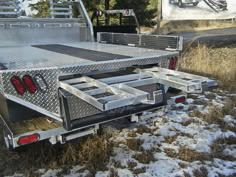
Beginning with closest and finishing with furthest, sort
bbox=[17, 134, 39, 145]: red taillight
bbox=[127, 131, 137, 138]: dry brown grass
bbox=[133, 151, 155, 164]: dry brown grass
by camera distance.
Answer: bbox=[17, 134, 39, 145]: red taillight < bbox=[133, 151, 155, 164]: dry brown grass < bbox=[127, 131, 137, 138]: dry brown grass

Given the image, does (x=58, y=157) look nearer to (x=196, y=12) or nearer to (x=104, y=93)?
(x=104, y=93)

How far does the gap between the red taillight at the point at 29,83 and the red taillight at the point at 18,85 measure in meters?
0.04

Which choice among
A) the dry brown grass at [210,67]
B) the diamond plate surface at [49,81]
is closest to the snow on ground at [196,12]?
the dry brown grass at [210,67]

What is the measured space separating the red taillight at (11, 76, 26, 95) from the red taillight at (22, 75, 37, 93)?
4 cm

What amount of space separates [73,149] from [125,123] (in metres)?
0.67

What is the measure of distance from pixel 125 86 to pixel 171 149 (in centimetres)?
141

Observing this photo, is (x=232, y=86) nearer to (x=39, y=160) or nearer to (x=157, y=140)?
(x=157, y=140)

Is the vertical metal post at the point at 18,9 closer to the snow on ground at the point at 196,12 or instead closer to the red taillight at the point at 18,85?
the red taillight at the point at 18,85

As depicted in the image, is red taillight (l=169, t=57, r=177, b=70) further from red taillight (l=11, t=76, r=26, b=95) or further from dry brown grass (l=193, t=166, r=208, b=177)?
red taillight (l=11, t=76, r=26, b=95)

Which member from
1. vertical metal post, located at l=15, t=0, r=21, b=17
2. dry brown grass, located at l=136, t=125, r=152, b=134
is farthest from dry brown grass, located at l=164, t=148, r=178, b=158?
vertical metal post, located at l=15, t=0, r=21, b=17

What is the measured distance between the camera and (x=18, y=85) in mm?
2529

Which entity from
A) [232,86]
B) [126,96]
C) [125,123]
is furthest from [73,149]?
[232,86]

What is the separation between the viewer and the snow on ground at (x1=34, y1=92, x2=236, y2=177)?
322cm

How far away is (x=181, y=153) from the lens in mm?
3568
